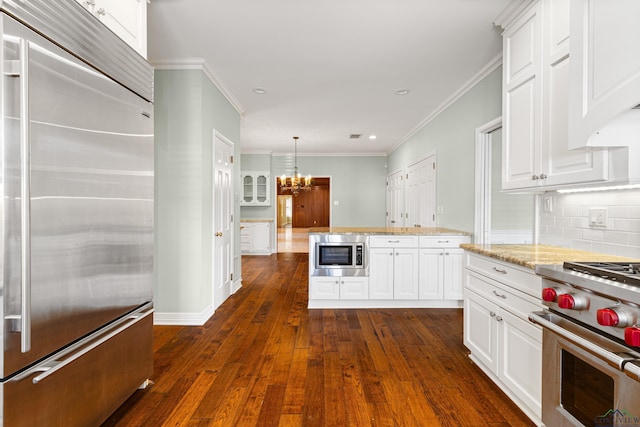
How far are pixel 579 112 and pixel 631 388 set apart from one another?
1.16 m

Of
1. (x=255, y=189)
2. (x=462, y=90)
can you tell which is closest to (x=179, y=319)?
(x=462, y=90)

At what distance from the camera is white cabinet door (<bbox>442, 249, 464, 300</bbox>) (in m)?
3.76

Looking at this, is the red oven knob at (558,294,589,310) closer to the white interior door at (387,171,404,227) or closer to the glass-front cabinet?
the white interior door at (387,171,404,227)

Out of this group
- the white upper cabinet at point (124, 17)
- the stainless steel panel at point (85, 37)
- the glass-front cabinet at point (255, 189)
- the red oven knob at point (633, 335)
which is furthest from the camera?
the glass-front cabinet at point (255, 189)

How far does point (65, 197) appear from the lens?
4.29ft

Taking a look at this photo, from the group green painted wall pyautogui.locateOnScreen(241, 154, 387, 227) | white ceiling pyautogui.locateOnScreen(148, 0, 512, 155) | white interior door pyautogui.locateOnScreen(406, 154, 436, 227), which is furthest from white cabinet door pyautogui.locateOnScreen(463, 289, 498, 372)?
green painted wall pyautogui.locateOnScreen(241, 154, 387, 227)

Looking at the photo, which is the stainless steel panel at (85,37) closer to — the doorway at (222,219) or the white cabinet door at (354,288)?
the doorway at (222,219)

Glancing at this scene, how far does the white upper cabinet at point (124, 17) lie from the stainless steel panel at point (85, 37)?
0.09m

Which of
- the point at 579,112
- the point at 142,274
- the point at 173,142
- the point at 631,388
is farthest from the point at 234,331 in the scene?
the point at 579,112

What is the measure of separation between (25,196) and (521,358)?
7.78 feet

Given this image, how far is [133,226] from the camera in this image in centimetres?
176
